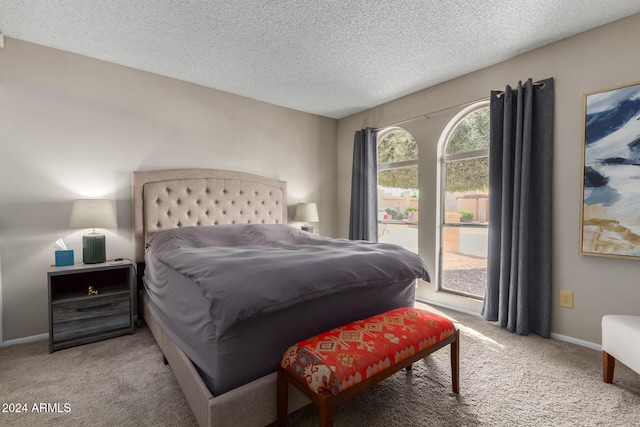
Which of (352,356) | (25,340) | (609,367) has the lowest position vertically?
(25,340)

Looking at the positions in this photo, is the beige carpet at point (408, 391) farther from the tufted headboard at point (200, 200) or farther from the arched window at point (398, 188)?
the arched window at point (398, 188)

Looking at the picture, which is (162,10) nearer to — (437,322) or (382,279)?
(382,279)

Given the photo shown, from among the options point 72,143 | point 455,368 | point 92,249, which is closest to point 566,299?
point 455,368

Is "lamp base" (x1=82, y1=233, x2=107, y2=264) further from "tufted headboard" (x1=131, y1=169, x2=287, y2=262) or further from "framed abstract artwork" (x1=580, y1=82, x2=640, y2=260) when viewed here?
"framed abstract artwork" (x1=580, y1=82, x2=640, y2=260)

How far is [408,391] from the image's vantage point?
74.0 inches

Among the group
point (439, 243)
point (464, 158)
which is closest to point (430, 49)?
point (464, 158)

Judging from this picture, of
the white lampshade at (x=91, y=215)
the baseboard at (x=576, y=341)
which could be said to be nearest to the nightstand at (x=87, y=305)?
the white lampshade at (x=91, y=215)

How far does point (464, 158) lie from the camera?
343 cm

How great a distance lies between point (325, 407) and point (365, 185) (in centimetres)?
334

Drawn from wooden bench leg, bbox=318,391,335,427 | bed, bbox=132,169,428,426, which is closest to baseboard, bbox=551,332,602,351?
bed, bbox=132,169,428,426

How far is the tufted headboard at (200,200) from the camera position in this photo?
120 inches

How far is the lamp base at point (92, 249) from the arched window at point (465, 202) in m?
3.56

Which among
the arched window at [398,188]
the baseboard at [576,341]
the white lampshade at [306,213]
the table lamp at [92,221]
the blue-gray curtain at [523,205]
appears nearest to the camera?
the baseboard at [576,341]

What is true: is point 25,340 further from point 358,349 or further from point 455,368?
point 455,368
